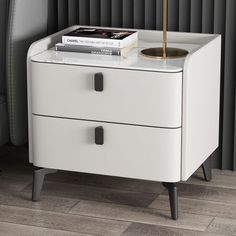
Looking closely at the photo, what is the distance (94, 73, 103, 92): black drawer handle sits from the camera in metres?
2.57

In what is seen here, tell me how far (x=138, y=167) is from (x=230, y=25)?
650mm

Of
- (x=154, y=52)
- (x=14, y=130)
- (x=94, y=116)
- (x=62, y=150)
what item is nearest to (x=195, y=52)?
(x=154, y=52)

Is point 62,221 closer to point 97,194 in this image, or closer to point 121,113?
point 97,194

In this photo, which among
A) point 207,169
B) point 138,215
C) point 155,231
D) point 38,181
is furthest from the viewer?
point 207,169

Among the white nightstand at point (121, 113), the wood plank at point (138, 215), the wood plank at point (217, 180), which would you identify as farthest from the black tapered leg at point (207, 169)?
the wood plank at point (138, 215)

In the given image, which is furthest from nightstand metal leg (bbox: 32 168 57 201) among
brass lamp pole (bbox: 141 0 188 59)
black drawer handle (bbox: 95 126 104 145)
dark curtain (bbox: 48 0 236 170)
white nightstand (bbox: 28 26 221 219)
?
dark curtain (bbox: 48 0 236 170)

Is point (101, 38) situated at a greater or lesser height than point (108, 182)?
greater

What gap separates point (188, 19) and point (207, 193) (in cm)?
63

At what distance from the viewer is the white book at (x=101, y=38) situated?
8.96 ft

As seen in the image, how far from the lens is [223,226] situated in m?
2.57

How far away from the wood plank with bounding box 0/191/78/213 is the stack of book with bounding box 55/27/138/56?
0.51m

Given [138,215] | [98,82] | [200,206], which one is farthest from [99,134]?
[200,206]

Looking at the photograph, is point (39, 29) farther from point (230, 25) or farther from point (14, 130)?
point (230, 25)

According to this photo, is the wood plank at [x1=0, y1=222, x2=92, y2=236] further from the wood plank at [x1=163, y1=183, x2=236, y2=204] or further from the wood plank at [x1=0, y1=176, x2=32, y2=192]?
the wood plank at [x1=163, y1=183, x2=236, y2=204]
